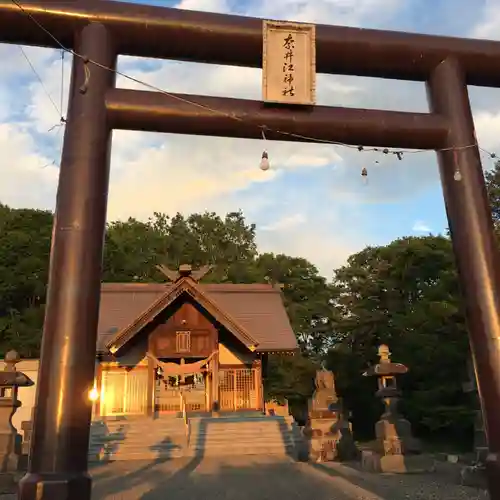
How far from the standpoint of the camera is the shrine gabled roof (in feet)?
61.6

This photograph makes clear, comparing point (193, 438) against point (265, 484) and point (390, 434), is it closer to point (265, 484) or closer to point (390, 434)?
point (390, 434)

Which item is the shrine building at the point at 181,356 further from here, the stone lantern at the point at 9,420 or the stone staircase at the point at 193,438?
the stone lantern at the point at 9,420

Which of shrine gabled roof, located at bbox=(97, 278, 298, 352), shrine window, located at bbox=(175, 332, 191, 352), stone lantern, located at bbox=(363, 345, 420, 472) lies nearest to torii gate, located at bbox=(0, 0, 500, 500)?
stone lantern, located at bbox=(363, 345, 420, 472)

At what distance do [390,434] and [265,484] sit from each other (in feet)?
10.3

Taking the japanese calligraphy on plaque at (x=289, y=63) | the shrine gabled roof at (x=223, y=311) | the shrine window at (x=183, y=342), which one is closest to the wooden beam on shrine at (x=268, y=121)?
the japanese calligraphy on plaque at (x=289, y=63)

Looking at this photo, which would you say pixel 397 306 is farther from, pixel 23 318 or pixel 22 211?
pixel 22 211

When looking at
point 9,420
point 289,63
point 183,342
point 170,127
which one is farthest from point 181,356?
point 289,63

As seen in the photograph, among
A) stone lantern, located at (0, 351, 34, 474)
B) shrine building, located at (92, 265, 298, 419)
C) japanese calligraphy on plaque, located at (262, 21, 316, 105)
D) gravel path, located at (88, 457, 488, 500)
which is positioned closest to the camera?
japanese calligraphy on plaque, located at (262, 21, 316, 105)

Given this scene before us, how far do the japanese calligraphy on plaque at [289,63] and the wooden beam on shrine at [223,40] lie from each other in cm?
12

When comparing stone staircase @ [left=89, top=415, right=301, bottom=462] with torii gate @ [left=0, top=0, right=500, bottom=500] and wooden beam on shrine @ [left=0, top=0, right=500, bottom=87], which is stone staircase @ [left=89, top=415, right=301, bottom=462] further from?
wooden beam on shrine @ [left=0, top=0, right=500, bottom=87]

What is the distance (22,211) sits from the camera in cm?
3481

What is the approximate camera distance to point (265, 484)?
8.48 metres

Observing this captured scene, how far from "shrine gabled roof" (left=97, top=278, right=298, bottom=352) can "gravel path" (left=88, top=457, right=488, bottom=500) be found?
7.28 m

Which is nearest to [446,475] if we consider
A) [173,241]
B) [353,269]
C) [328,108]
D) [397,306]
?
[328,108]
